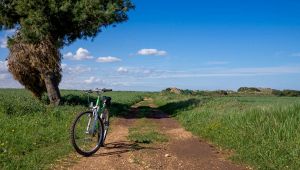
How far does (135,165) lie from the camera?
366 inches

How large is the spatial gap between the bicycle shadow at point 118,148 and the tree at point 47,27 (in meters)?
10.9

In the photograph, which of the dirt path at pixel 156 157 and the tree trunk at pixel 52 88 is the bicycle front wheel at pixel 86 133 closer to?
the dirt path at pixel 156 157

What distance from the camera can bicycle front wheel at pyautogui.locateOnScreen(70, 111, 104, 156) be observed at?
10.0 m

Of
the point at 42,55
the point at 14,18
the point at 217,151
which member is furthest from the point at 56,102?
the point at 217,151

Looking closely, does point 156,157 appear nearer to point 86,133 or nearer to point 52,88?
point 86,133

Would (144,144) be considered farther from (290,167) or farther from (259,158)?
(290,167)

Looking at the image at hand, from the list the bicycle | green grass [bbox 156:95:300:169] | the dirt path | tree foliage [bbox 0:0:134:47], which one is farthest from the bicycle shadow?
tree foliage [bbox 0:0:134:47]

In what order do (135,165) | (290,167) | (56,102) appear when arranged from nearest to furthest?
1. (290,167)
2. (135,165)
3. (56,102)

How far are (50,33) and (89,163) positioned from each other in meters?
14.9

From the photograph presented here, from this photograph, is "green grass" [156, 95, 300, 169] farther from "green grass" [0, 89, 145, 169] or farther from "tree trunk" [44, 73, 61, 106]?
"tree trunk" [44, 73, 61, 106]

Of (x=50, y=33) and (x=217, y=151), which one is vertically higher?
(x=50, y=33)

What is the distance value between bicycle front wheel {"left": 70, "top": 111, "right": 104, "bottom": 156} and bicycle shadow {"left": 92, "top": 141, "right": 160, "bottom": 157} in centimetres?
26

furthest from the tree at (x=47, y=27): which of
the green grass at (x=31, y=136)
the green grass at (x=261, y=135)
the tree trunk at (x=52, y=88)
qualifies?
the green grass at (x=261, y=135)

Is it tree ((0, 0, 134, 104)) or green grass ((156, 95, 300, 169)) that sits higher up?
tree ((0, 0, 134, 104))
